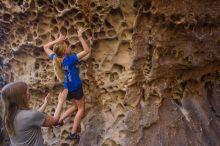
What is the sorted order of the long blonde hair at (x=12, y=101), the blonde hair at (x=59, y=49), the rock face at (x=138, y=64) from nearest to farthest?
the long blonde hair at (x=12, y=101)
the blonde hair at (x=59, y=49)
the rock face at (x=138, y=64)

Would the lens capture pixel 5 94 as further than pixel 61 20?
No

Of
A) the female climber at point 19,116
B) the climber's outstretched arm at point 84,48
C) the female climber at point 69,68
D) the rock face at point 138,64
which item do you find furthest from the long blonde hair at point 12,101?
the rock face at point 138,64

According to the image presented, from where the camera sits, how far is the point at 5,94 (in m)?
2.72

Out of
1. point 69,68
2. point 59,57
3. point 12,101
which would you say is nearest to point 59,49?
point 59,57

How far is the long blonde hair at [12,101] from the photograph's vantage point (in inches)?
107

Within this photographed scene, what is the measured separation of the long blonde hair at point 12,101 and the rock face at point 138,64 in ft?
4.22

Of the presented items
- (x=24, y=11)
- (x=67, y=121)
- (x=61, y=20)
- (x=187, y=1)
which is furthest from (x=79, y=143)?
(x=187, y=1)

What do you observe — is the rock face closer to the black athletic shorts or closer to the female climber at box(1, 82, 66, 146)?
the black athletic shorts

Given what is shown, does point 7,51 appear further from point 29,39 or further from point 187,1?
point 187,1

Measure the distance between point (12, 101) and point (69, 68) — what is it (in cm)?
100

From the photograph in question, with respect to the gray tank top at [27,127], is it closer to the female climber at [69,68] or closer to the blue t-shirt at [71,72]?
the female climber at [69,68]

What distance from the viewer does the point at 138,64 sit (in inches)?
148

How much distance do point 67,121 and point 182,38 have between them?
1544 mm

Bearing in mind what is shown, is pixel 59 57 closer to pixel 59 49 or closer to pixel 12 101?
pixel 59 49
